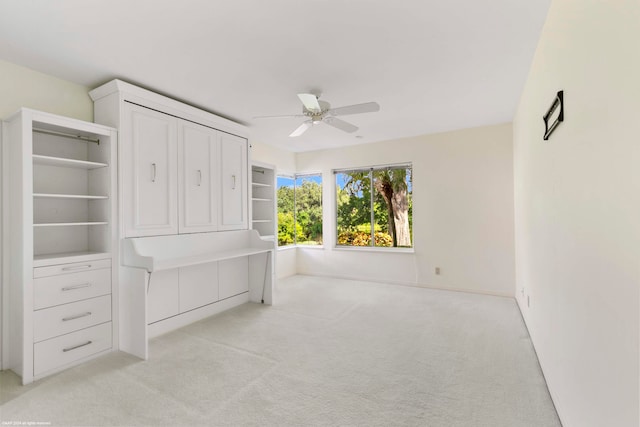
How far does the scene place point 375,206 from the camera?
545 centimetres

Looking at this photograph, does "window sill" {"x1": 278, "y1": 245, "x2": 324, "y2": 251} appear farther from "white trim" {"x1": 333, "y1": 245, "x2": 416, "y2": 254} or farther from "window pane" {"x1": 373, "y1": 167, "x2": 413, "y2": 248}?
"window pane" {"x1": 373, "y1": 167, "x2": 413, "y2": 248}

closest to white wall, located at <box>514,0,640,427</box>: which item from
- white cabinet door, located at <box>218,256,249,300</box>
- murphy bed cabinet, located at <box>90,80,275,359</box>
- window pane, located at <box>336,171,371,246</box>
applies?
murphy bed cabinet, located at <box>90,80,275,359</box>

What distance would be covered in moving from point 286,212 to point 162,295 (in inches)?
123

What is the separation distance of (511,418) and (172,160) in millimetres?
3477

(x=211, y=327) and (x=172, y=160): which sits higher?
(x=172, y=160)

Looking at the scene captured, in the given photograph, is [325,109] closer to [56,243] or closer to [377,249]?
[56,243]

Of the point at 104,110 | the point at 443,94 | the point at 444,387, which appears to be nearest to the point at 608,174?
the point at 444,387

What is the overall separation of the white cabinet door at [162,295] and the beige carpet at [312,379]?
0.23 metres

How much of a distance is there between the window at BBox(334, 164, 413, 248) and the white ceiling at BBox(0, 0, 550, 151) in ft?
6.44

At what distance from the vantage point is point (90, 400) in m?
1.94

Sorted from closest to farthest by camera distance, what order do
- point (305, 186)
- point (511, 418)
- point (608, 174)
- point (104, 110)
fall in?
point (608, 174) → point (511, 418) → point (104, 110) → point (305, 186)

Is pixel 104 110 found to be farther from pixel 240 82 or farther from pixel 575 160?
pixel 575 160

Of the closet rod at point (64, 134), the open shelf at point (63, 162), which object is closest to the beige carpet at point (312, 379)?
the open shelf at point (63, 162)

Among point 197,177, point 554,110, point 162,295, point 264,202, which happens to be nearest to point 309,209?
point 264,202
